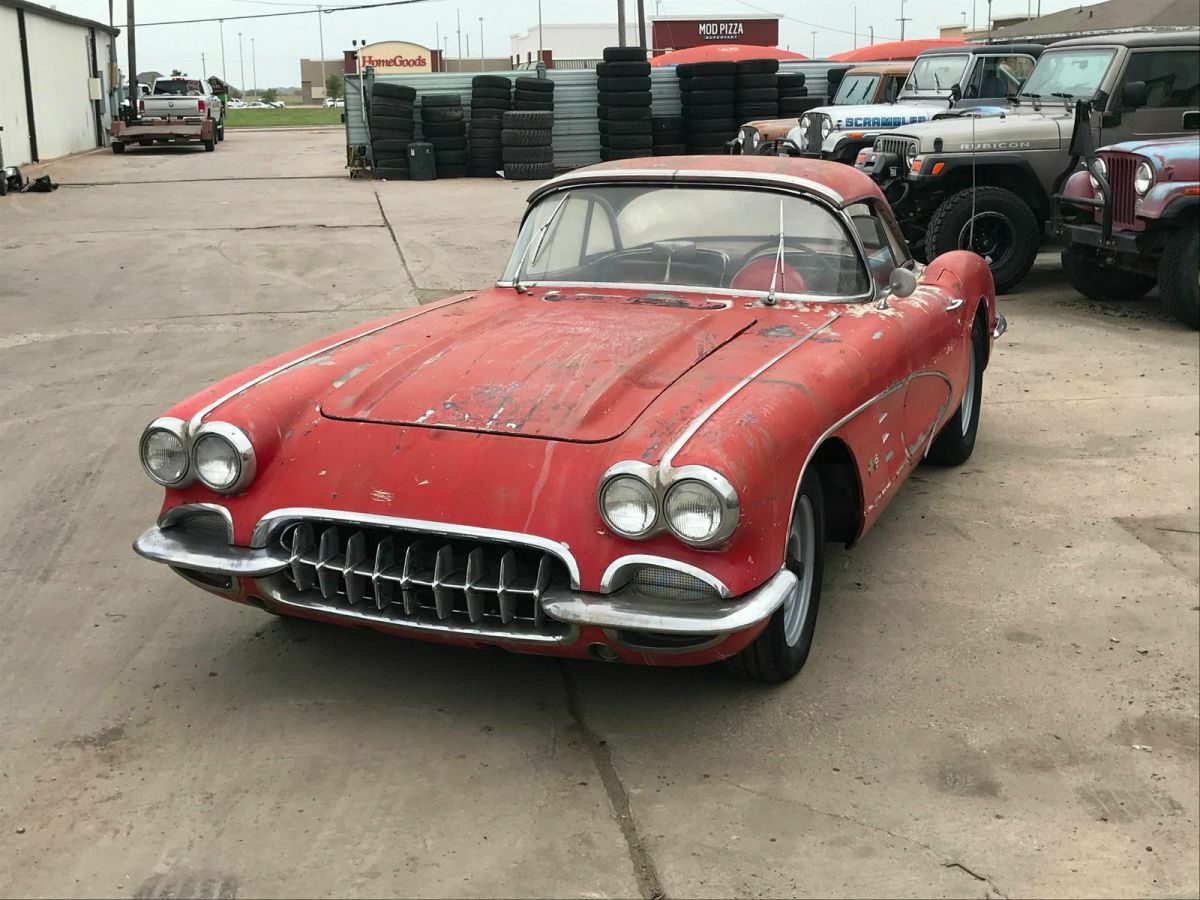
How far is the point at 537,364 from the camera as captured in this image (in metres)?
3.60

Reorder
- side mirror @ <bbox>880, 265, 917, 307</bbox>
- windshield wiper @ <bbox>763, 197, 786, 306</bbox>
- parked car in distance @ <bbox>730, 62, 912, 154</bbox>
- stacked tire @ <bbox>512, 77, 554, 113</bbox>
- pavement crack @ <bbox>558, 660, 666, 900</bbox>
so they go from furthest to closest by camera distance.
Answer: stacked tire @ <bbox>512, 77, 554, 113</bbox>
parked car in distance @ <bbox>730, 62, 912, 154</bbox>
side mirror @ <bbox>880, 265, 917, 307</bbox>
windshield wiper @ <bbox>763, 197, 786, 306</bbox>
pavement crack @ <bbox>558, 660, 666, 900</bbox>

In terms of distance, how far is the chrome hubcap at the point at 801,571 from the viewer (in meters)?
3.48

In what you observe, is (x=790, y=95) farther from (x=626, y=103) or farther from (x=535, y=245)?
(x=535, y=245)

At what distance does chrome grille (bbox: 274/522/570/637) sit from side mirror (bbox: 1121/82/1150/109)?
8.43 meters

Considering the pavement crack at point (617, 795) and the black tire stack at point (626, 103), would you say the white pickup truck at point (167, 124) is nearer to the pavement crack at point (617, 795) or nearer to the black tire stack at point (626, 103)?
the black tire stack at point (626, 103)

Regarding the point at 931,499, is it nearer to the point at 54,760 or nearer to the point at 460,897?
the point at 460,897

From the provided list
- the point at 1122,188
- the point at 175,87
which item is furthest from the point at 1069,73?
the point at 175,87

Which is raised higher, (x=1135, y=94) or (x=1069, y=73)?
(x=1069, y=73)

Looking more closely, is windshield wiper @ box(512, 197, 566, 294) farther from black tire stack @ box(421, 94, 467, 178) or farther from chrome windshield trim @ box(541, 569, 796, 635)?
black tire stack @ box(421, 94, 467, 178)

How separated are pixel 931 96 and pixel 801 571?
1105 centimetres

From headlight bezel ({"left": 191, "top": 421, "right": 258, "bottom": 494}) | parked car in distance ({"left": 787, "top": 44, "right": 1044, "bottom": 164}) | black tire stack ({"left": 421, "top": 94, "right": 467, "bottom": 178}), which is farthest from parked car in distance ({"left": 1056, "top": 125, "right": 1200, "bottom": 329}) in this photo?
black tire stack ({"left": 421, "top": 94, "right": 467, "bottom": 178})

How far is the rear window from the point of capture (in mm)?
30984

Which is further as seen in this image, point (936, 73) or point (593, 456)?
point (936, 73)

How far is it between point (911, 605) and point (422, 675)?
1.60 metres
